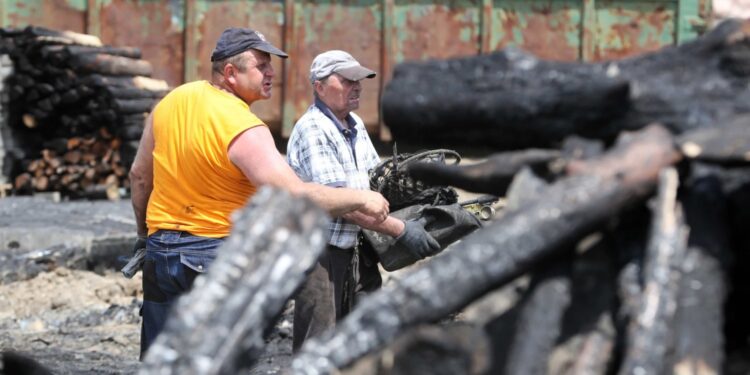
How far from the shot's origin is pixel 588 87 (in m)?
3.48

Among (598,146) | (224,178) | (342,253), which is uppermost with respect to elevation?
(598,146)

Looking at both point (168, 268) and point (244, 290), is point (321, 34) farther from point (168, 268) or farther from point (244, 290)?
point (244, 290)

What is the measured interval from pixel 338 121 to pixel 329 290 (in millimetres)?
818

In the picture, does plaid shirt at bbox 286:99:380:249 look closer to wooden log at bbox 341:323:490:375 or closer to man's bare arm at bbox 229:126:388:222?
man's bare arm at bbox 229:126:388:222

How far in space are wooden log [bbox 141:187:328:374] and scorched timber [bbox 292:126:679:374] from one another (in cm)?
15

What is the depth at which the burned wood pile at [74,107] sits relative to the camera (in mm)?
11531

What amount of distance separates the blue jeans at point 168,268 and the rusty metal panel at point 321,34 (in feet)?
24.2

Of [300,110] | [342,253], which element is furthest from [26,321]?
[300,110]

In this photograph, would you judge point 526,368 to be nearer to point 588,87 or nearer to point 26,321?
point 588,87

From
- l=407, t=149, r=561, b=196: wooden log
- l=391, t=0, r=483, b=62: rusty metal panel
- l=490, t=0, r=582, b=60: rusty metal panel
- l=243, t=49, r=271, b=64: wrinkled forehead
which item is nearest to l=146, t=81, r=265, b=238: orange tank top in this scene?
l=243, t=49, r=271, b=64: wrinkled forehead

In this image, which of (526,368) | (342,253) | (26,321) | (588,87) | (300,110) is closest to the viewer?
(526,368)

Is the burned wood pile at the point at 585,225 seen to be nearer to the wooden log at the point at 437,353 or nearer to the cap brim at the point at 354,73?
the wooden log at the point at 437,353

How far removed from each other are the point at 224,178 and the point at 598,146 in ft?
8.42

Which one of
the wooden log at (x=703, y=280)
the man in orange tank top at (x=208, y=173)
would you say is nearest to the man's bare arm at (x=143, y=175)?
the man in orange tank top at (x=208, y=173)
